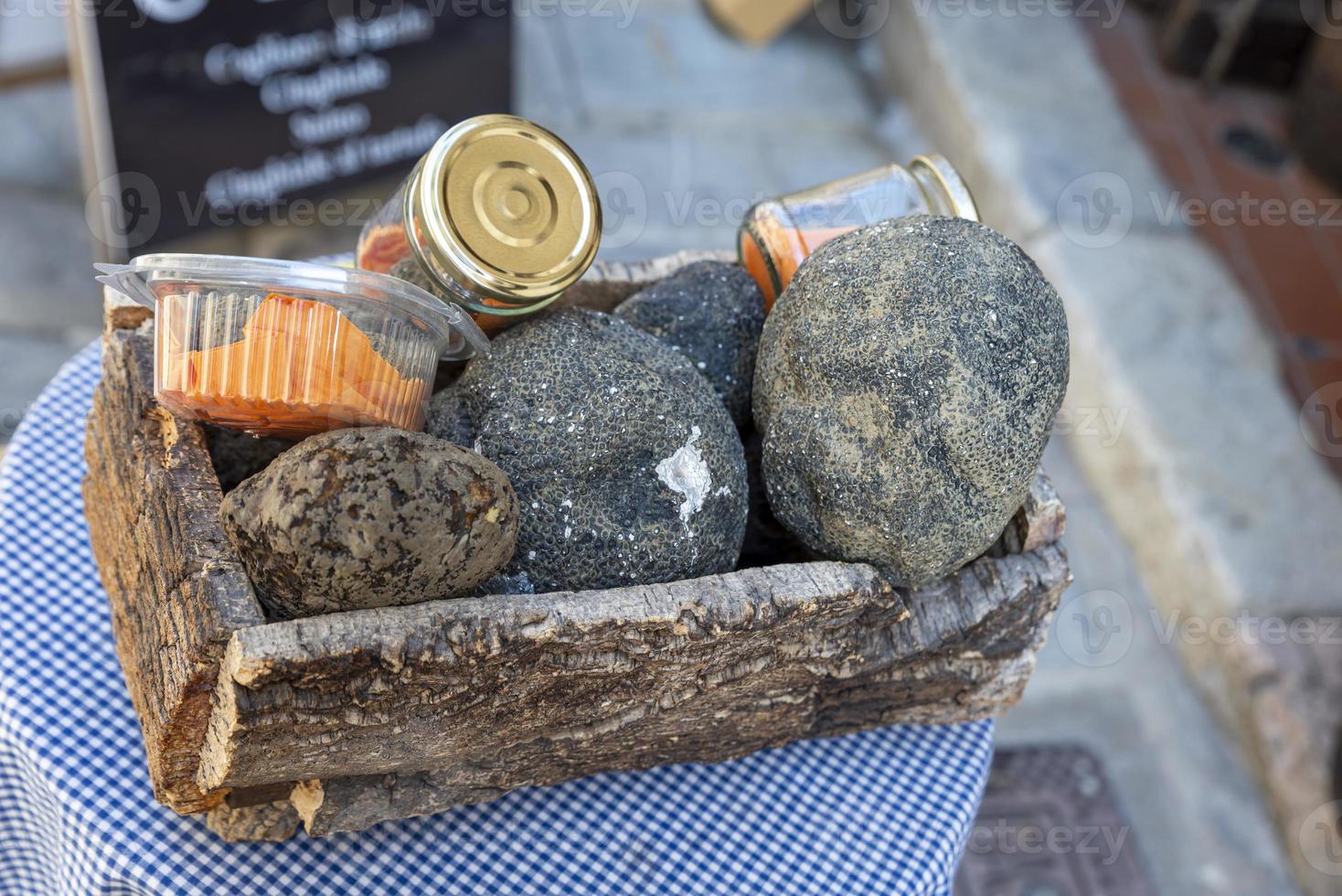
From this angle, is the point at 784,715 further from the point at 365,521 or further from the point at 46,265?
the point at 46,265

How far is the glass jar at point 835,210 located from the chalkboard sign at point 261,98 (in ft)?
4.30

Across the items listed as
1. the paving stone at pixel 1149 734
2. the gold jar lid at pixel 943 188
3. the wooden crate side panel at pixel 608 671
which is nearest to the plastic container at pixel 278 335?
the wooden crate side panel at pixel 608 671

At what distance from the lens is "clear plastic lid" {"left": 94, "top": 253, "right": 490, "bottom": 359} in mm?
1030

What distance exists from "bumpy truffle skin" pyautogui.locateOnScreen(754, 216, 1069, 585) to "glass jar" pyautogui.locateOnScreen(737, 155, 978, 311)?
0.15 metres

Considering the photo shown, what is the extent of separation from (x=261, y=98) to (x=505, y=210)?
1435 mm

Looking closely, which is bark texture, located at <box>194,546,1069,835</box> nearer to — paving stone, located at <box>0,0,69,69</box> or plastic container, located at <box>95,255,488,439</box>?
plastic container, located at <box>95,255,488,439</box>

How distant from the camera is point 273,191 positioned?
8.34ft

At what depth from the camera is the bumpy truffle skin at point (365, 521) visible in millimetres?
995

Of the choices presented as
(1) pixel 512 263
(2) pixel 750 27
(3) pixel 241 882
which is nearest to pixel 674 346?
(1) pixel 512 263

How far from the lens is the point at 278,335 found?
1.04 metres

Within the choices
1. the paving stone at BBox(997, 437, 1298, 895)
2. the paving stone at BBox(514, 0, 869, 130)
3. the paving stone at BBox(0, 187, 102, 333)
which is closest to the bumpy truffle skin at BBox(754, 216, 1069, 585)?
the paving stone at BBox(997, 437, 1298, 895)

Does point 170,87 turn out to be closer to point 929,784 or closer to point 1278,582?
point 929,784

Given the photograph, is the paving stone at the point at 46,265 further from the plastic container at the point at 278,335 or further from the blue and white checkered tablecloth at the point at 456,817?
the plastic container at the point at 278,335

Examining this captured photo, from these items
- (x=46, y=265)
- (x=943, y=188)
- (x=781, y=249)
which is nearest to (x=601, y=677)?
(x=781, y=249)
